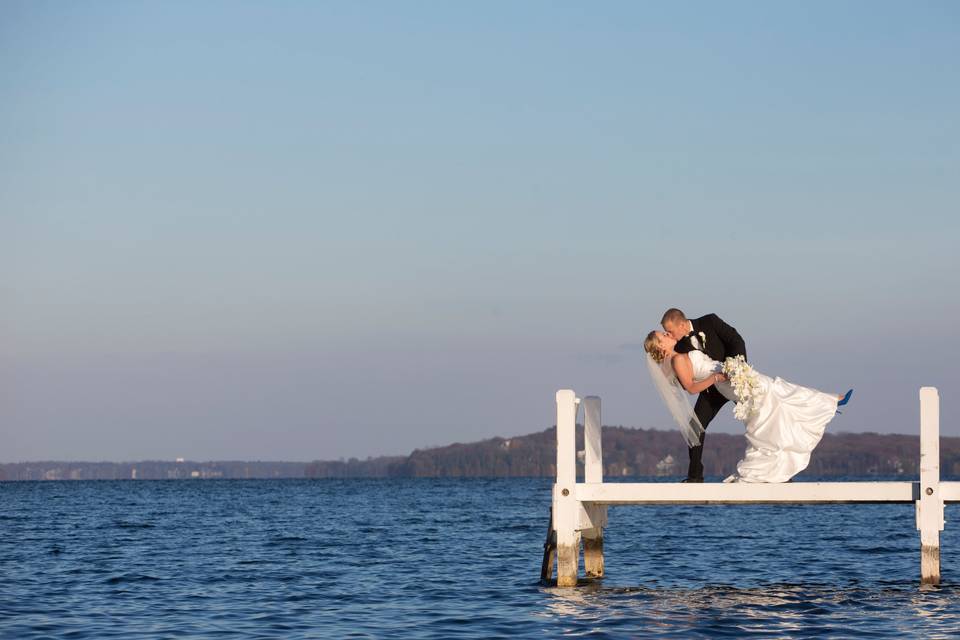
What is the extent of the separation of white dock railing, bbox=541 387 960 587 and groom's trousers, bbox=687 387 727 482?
34cm

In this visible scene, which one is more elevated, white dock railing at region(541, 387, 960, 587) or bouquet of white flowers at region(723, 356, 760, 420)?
Answer: bouquet of white flowers at region(723, 356, 760, 420)

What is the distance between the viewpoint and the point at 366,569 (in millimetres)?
24125

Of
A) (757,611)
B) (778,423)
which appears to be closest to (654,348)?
(778,423)

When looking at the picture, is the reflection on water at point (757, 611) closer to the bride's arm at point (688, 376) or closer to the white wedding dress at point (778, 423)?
the white wedding dress at point (778, 423)

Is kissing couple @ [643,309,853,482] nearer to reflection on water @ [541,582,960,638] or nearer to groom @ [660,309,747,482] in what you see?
groom @ [660,309,747,482]

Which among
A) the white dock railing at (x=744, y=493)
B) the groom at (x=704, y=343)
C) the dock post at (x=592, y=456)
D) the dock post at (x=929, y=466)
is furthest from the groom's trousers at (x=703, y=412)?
→ the dock post at (x=929, y=466)

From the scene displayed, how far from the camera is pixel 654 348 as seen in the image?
15.6 meters

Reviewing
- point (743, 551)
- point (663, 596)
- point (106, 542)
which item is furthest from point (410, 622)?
point (106, 542)

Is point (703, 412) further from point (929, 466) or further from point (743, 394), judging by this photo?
point (929, 466)

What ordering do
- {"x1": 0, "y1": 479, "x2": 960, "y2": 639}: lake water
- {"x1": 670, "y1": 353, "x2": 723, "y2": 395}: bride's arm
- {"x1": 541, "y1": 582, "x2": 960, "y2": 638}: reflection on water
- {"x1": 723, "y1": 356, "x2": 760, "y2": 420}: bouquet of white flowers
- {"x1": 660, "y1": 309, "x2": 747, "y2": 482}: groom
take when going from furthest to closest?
1. {"x1": 660, "y1": 309, "x2": 747, "y2": 482}: groom
2. {"x1": 670, "y1": 353, "x2": 723, "y2": 395}: bride's arm
3. {"x1": 723, "y1": 356, "x2": 760, "y2": 420}: bouquet of white flowers
4. {"x1": 0, "y1": 479, "x2": 960, "y2": 639}: lake water
5. {"x1": 541, "y1": 582, "x2": 960, "y2": 638}: reflection on water

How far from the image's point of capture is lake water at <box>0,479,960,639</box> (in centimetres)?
1463

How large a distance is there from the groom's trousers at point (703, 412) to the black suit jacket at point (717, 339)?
0.51 m

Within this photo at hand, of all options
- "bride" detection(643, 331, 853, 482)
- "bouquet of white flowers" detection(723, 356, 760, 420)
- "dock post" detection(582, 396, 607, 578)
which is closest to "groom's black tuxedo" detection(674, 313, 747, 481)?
"bride" detection(643, 331, 853, 482)

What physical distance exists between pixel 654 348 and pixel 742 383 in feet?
3.85
